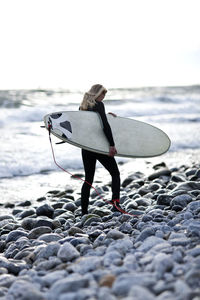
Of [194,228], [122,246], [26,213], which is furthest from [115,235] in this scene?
[26,213]

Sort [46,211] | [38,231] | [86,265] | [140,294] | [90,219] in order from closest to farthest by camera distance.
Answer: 1. [140,294]
2. [86,265]
3. [38,231]
4. [90,219]
5. [46,211]

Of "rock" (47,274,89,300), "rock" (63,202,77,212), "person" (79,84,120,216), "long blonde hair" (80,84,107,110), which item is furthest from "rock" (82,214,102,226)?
"rock" (47,274,89,300)

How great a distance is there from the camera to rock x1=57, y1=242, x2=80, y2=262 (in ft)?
11.2

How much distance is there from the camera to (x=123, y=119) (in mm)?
6203

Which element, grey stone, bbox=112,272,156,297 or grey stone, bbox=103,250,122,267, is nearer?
grey stone, bbox=112,272,156,297

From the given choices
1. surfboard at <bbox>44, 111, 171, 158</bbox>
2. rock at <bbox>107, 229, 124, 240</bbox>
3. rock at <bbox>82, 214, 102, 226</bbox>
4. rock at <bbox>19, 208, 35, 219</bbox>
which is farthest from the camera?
rock at <bbox>19, 208, 35, 219</bbox>

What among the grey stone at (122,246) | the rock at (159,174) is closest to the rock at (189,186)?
the rock at (159,174)

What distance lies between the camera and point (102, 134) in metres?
5.31

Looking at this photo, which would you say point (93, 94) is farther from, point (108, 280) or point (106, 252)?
point (108, 280)

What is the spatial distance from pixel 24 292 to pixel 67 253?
905 mm

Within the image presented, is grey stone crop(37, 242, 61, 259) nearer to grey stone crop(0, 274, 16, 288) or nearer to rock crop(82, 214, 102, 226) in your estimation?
grey stone crop(0, 274, 16, 288)

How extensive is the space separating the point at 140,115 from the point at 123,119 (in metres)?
16.2

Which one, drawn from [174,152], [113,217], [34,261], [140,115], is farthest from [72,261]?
[140,115]

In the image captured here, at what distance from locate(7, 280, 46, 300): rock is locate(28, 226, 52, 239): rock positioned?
5.68 feet
